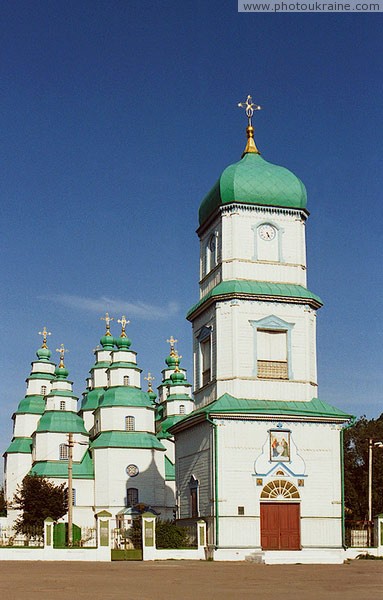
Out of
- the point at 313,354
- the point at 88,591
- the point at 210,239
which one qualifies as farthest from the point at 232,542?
the point at 88,591

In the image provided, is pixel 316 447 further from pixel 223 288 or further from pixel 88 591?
pixel 88 591

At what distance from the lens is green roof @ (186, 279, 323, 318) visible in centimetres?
3309

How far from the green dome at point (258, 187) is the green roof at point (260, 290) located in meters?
3.03

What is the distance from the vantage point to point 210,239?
3581 centimetres

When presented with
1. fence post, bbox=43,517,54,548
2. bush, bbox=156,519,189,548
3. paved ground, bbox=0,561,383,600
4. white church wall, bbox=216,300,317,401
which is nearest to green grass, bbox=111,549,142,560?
bush, bbox=156,519,189,548

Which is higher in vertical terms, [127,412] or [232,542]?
[127,412]

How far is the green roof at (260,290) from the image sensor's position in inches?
1303

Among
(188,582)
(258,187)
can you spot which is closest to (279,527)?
(188,582)

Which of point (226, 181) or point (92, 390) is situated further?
point (92, 390)

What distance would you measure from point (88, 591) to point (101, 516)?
1485 cm

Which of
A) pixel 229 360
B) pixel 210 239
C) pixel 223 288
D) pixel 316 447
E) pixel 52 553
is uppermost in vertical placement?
pixel 210 239

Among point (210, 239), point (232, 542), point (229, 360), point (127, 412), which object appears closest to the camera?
point (232, 542)

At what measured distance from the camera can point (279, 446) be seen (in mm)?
31484

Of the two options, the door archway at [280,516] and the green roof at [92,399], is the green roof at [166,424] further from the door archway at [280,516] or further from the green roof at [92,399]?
the door archway at [280,516]
